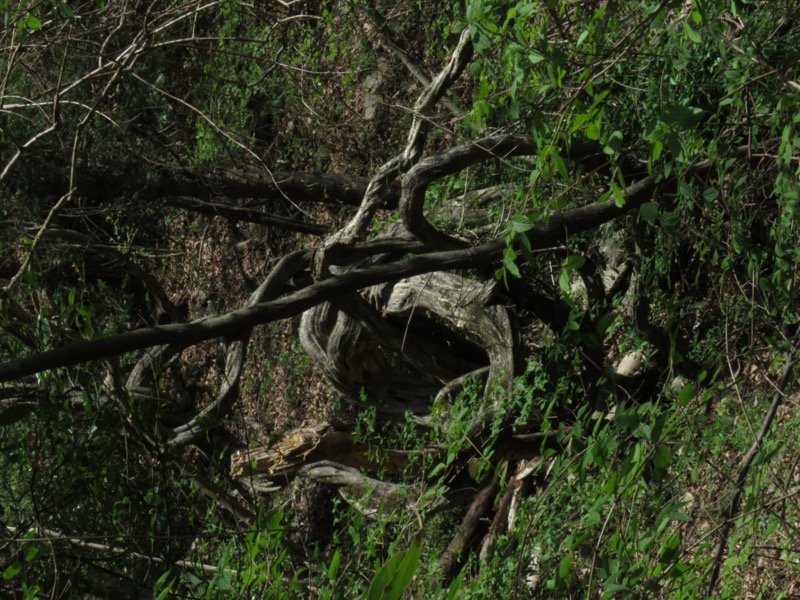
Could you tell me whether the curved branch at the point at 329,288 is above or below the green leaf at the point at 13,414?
below

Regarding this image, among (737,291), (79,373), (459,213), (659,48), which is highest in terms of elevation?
(79,373)

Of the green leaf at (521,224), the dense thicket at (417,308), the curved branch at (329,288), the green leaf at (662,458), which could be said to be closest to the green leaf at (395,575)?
the dense thicket at (417,308)

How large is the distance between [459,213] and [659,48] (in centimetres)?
254

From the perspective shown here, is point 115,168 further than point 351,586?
Yes

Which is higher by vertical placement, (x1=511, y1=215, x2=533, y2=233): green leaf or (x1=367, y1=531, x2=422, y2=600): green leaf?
(x1=367, y1=531, x2=422, y2=600): green leaf

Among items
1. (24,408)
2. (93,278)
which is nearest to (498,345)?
(24,408)

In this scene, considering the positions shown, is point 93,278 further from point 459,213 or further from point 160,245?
point 459,213

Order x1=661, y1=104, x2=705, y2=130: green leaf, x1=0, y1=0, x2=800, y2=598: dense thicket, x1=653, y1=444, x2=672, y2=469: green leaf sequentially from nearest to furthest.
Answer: x1=653, y1=444, x2=672, y2=469: green leaf → x1=661, y1=104, x2=705, y2=130: green leaf → x1=0, y1=0, x2=800, y2=598: dense thicket

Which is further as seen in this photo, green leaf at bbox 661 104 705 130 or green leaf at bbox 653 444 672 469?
green leaf at bbox 661 104 705 130

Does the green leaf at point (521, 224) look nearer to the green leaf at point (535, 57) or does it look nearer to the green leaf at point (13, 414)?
the green leaf at point (535, 57)

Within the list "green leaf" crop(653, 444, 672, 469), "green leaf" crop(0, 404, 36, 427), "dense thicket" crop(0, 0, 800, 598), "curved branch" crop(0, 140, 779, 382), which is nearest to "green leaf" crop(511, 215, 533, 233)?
"dense thicket" crop(0, 0, 800, 598)

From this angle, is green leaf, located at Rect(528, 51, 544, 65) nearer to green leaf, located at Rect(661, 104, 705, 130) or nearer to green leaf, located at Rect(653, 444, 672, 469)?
green leaf, located at Rect(661, 104, 705, 130)

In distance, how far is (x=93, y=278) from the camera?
971cm

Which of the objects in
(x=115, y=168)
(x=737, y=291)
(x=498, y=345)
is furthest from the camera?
(x=115, y=168)
